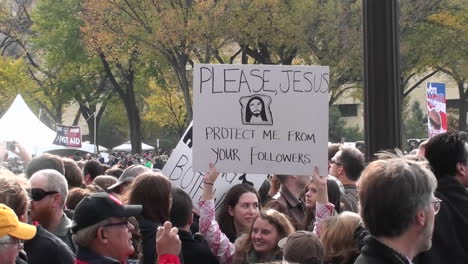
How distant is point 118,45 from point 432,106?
2728 cm

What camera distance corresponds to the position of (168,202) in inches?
205

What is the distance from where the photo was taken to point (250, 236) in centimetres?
538

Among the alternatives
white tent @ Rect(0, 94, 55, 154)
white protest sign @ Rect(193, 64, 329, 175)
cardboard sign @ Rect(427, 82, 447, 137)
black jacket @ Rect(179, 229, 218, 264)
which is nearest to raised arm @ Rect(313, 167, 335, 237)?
white protest sign @ Rect(193, 64, 329, 175)

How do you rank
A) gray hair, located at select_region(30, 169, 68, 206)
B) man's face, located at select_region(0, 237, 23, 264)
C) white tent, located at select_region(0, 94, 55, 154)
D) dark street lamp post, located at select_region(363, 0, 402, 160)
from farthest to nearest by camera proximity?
white tent, located at select_region(0, 94, 55, 154)
gray hair, located at select_region(30, 169, 68, 206)
dark street lamp post, located at select_region(363, 0, 402, 160)
man's face, located at select_region(0, 237, 23, 264)

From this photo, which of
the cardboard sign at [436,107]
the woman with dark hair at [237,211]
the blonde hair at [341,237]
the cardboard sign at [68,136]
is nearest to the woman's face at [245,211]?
the woman with dark hair at [237,211]

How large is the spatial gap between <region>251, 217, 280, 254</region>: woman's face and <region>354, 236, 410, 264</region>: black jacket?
1.99 m

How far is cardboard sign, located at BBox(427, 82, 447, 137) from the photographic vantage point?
11.6m

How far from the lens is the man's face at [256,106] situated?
5676 mm

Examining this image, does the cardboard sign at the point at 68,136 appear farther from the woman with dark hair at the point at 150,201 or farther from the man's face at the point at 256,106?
the woman with dark hair at the point at 150,201

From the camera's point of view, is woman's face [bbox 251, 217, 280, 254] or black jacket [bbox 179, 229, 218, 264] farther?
woman's face [bbox 251, 217, 280, 254]

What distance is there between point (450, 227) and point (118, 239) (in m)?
1.70

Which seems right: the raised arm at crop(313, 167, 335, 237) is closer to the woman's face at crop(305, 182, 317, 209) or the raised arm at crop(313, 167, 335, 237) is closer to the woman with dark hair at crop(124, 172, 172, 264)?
the woman's face at crop(305, 182, 317, 209)

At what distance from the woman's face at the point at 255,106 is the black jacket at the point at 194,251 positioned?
0.98 metres

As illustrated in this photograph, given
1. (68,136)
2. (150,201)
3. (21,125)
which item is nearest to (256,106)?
(150,201)
